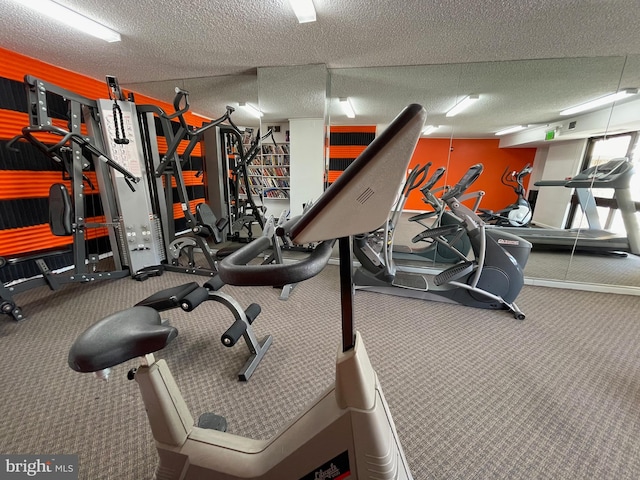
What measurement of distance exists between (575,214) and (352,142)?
12.1 feet

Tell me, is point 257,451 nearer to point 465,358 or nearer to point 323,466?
point 323,466

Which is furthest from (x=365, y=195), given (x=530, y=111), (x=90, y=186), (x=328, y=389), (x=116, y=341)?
(x=530, y=111)

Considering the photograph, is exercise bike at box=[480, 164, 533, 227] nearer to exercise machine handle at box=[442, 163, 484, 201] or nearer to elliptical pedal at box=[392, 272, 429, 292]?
exercise machine handle at box=[442, 163, 484, 201]

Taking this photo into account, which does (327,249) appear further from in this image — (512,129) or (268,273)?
(512,129)

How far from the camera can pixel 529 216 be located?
4.41 metres

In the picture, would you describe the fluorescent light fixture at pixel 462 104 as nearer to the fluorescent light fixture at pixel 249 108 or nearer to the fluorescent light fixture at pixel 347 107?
the fluorescent light fixture at pixel 347 107

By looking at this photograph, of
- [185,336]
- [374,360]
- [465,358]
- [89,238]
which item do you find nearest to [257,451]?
[374,360]

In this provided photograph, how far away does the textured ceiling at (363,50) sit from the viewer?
2.06m

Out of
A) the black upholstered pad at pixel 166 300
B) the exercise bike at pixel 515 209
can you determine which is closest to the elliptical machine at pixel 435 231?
the exercise bike at pixel 515 209

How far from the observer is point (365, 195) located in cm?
45

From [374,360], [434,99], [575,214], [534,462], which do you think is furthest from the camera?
[575,214]

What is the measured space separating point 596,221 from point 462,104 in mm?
2874

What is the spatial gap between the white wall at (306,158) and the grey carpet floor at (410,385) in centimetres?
196

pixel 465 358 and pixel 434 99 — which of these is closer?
pixel 465 358
